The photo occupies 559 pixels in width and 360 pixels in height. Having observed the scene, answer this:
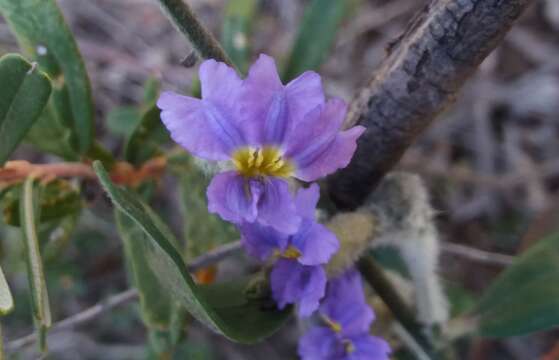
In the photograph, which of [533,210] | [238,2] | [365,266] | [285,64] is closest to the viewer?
[365,266]

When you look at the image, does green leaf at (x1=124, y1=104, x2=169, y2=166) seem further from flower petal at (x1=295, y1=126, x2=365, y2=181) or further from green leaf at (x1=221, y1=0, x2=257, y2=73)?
green leaf at (x1=221, y1=0, x2=257, y2=73)

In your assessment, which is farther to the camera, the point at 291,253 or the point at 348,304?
the point at 348,304

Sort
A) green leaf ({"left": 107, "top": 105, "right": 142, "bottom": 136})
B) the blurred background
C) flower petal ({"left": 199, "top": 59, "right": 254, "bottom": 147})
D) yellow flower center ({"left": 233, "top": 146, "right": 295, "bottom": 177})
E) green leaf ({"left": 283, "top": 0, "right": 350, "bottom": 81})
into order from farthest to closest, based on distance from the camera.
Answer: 1. the blurred background
2. green leaf ({"left": 107, "top": 105, "right": 142, "bottom": 136})
3. green leaf ({"left": 283, "top": 0, "right": 350, "bottom": 81})
4. yellow flower center ({"left": 233, "top": 146, "right": 295, "bottom": 177})
5. flower petal ({"left": 199, "top": 59, "right": 254, "bottom": 147})

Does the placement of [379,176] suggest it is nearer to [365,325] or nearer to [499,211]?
[365,325]

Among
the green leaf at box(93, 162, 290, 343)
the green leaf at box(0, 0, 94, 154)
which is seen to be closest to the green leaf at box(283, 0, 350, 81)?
the green leaf at box(0, 0, 94, 154)

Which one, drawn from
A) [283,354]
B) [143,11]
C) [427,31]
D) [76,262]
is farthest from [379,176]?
[143,11]

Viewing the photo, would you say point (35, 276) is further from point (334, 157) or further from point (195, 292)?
point (334, 157)

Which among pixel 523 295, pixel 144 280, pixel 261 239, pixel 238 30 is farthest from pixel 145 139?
pixel 523 295
